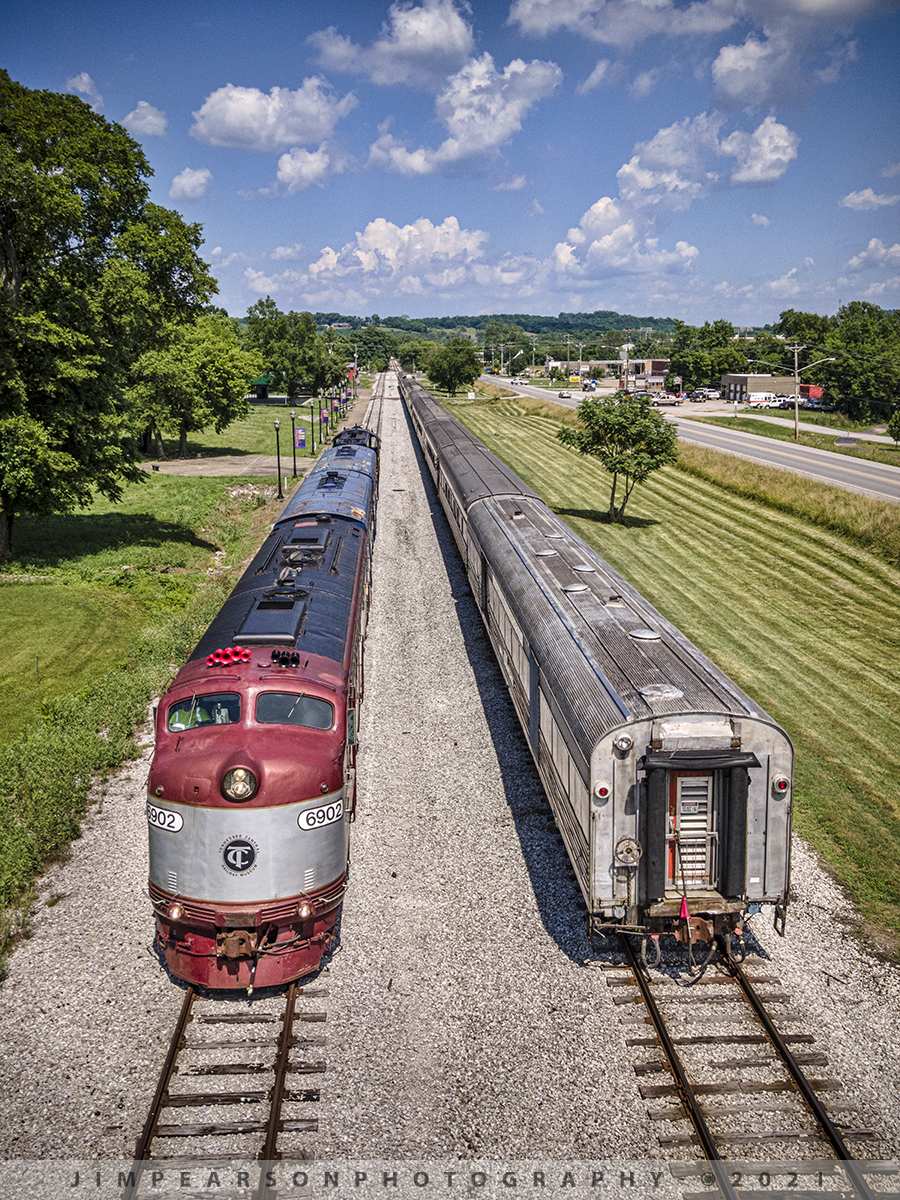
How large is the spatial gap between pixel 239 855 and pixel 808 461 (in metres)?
52.4

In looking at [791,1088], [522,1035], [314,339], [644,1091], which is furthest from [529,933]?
[314,339]

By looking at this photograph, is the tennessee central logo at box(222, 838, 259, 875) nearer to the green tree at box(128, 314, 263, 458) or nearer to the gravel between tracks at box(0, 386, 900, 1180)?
the gravel between tracks at box(0, 386, 900, 1180)

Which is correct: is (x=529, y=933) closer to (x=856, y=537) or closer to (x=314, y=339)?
(x=856, y=537)

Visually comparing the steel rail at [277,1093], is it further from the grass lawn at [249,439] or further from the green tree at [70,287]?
the grass lawn at [249,439]

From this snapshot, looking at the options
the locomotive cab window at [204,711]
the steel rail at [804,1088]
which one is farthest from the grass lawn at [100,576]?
the steel rail at [804,1088]

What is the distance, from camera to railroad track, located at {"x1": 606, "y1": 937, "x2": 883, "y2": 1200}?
815 cm

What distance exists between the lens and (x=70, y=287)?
26.8 m

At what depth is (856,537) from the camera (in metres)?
33.1

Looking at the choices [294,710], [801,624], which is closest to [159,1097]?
[294,710]

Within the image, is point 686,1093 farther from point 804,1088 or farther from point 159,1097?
point 159,1097

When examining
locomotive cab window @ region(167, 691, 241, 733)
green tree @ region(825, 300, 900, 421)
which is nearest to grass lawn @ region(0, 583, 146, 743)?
locomotive cab window @ region(167, 691, 241, 733)

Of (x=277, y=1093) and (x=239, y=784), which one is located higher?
(x=239, y=784)

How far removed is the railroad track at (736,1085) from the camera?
8148mm

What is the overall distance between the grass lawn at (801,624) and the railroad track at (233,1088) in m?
8.82
